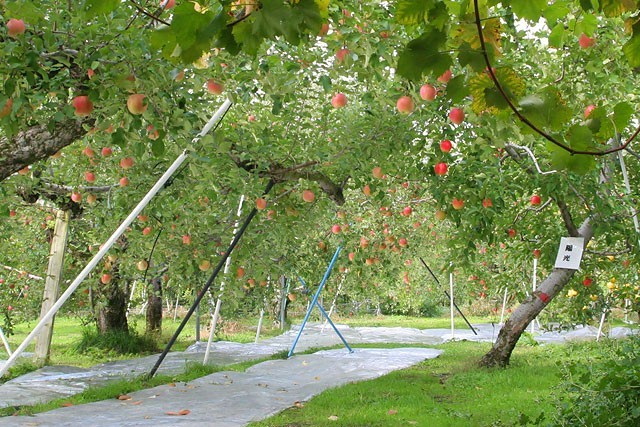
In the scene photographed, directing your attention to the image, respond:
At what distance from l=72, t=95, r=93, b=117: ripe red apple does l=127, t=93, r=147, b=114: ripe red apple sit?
8.8 inches

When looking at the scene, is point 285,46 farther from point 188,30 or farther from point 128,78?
point 188,30

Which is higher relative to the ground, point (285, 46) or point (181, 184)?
point (285, 46)

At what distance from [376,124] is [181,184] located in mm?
1689

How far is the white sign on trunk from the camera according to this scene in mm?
5617

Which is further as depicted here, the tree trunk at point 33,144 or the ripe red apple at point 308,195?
the ripe red apple at point 308,195

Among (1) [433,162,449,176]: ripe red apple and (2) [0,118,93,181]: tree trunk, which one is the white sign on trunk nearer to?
(1) [433,162,449,176]: ripe red apple

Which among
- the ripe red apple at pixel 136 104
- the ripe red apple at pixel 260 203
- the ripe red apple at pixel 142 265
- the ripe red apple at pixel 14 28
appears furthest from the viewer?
the ripe red apple at pixel 142 265

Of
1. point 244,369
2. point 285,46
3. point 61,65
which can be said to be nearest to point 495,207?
point 285,46

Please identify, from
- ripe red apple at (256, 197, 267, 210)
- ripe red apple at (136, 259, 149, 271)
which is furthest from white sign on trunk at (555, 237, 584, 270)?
ripe red apple at (136, 259, 149, 271)

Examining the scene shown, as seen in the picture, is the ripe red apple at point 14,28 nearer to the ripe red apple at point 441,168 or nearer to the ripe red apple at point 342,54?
the ripe red apple at point 342,54

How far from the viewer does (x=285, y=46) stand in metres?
3.09

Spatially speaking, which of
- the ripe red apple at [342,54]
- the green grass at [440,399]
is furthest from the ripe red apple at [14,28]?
the green grass at [440,399]

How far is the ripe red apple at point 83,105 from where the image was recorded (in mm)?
2764

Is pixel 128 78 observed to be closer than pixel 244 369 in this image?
Yes
